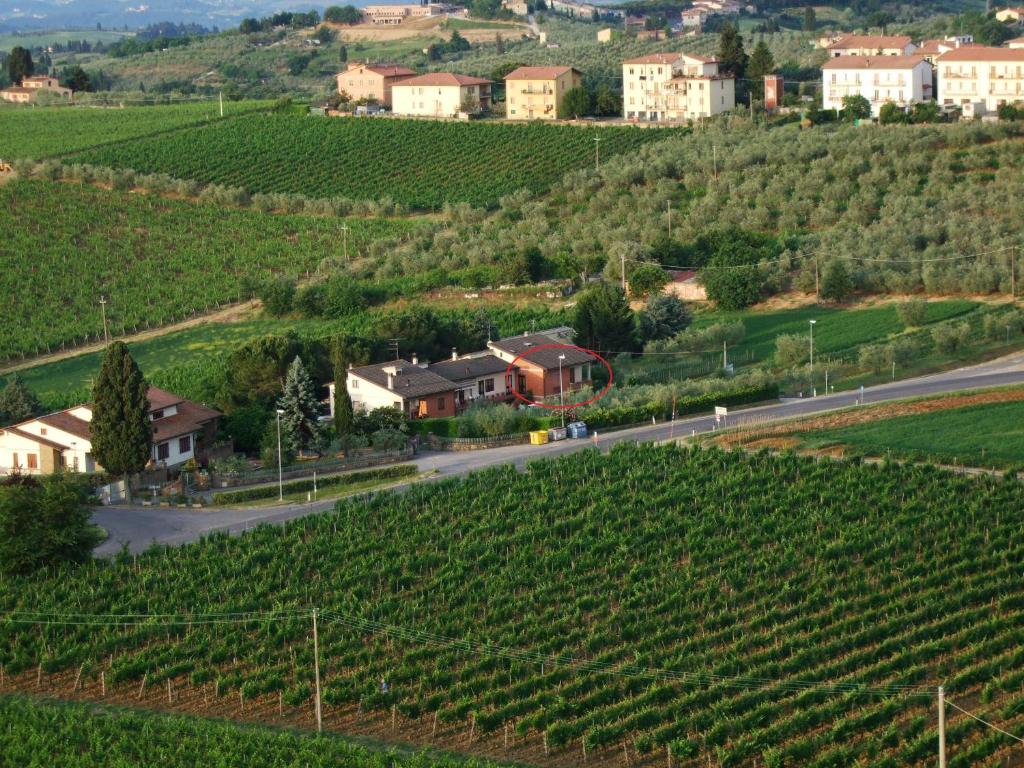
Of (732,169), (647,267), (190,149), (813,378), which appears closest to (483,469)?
(813,378)

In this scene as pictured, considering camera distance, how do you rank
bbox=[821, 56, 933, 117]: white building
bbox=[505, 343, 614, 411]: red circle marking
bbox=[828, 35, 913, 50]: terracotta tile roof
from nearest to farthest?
bbox=[505, 343, 614, 411]: red circle marking → bbox=[821, 56, 933, 117]: white building → bbox=[828, 35, 913, 50]: terracotta tile roof

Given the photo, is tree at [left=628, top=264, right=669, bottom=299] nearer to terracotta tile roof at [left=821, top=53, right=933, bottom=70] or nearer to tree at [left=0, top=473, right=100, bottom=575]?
terracotta tile roof at [left=821, top=53, right=933, bottom=70]

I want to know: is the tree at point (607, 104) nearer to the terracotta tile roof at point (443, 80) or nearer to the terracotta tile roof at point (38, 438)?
the terracotta tile roof at point (443, 80)

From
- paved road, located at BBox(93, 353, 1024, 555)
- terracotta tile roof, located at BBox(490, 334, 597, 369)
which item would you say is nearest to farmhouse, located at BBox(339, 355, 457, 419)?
paved road, located at BBox(93, 353, 1024, 555)

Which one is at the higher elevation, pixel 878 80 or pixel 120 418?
pixel 878 80

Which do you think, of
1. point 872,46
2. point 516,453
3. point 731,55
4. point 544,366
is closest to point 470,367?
point 544,366

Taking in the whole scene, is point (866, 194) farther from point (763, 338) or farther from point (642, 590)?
point (642, 590)

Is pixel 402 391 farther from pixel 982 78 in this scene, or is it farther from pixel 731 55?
pixel 731 55
